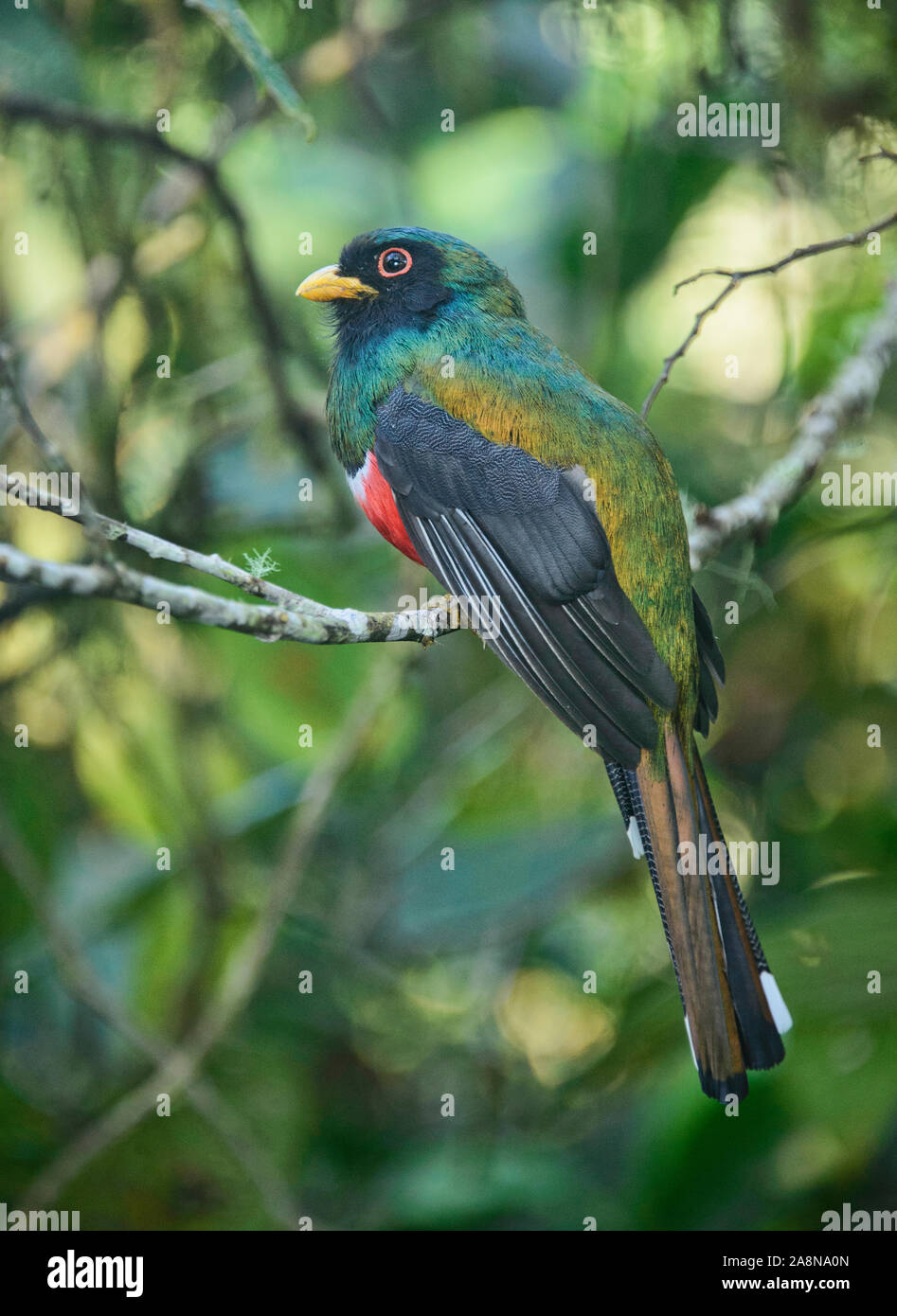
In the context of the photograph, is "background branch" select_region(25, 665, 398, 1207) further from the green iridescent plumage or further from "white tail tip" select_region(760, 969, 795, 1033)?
"white tail tip" select_region(760, 969, 795, 1033)

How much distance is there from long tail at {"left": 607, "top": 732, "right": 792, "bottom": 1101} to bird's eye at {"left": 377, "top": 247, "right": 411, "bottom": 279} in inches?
41.1

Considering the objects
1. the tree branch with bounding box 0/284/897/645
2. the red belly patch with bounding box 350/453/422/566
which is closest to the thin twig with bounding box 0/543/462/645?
the tree branch with bounding box 0/284/897/645

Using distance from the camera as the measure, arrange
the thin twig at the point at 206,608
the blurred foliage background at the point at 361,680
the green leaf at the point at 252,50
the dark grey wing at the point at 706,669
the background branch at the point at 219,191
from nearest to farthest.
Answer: the thin twig at the point at 206,608, the green leaf at the point at 252,50, the dark grey wing at the point at 706,669, the background branch at the point at 219,191, the blurred foliage background at the point at 361,680

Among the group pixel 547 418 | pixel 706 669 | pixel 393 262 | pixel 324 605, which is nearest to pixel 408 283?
pixel 393 262

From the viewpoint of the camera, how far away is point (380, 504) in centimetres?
211

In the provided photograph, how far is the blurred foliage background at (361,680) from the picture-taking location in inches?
107

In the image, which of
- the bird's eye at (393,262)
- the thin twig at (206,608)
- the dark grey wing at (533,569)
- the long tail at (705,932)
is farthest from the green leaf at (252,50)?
the long tail at (705,932)

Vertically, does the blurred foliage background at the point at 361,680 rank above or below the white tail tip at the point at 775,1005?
above

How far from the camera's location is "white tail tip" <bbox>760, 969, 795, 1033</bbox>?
191 cm

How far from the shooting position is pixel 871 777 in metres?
2.92

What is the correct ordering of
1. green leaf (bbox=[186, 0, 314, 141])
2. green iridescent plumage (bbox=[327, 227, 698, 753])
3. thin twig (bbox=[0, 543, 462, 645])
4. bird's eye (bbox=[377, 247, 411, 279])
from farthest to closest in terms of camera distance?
1. bird's eye (bbox=[377, 247, 411, 279])
2. green iridescent plumage (bbox=[327, 227, 698, 753])
3. green leaf (bbox=[186, 0, 314, 141])
4. thin twig (bbox=[0, 543, 462, 645])

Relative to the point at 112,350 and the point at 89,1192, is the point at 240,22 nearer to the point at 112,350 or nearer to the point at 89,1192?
the point at 112,350

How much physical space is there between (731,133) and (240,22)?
1605 millimetres

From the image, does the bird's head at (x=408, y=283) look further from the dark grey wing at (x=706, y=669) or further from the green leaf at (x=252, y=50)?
the dark grey wing at (x=706, y=669)
